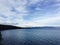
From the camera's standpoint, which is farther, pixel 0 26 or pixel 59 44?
A: pixel 0 26

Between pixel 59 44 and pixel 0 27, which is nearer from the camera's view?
pixel 59 44

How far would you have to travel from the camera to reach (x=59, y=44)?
88.9 feet

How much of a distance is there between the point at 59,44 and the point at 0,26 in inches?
4631

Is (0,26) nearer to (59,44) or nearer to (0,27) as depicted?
(0,27)

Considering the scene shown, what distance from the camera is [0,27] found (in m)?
132

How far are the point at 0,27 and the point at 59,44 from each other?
118 meters

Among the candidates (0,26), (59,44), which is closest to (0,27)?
(0,26)

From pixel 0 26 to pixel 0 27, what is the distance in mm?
1522

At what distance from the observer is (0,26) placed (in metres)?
132
